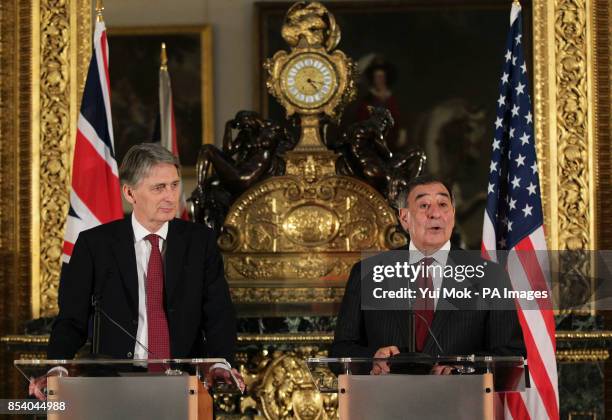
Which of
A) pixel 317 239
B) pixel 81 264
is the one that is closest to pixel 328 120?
pixel 317 239

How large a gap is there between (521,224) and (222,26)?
11.6 feet

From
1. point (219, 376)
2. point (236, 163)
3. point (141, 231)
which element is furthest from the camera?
point (236, 163)

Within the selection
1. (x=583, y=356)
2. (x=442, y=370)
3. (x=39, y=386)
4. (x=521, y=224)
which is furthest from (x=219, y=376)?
(x=583, y=356)

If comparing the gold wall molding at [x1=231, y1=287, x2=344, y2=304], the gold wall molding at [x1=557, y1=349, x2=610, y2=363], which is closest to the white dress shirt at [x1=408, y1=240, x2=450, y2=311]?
the gold wall molding at [x1=557, y1=349, x2=610, y2=363]

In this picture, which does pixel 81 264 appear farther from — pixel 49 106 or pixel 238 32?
pixel 238 32

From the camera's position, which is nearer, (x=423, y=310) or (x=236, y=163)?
(x=423, y=310)

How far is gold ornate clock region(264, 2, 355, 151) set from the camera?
6863 mm

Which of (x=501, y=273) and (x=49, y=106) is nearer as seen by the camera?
(x=501, y=273)

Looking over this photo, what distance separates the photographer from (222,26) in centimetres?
856

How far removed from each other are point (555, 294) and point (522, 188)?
43.7 inches

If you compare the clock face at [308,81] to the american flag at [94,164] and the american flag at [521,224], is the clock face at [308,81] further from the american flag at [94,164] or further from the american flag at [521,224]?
the american flag at [521,224]

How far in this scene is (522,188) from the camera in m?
5.79

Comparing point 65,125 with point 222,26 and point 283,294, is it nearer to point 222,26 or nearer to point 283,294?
point 283,294

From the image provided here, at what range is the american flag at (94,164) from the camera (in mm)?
6324
